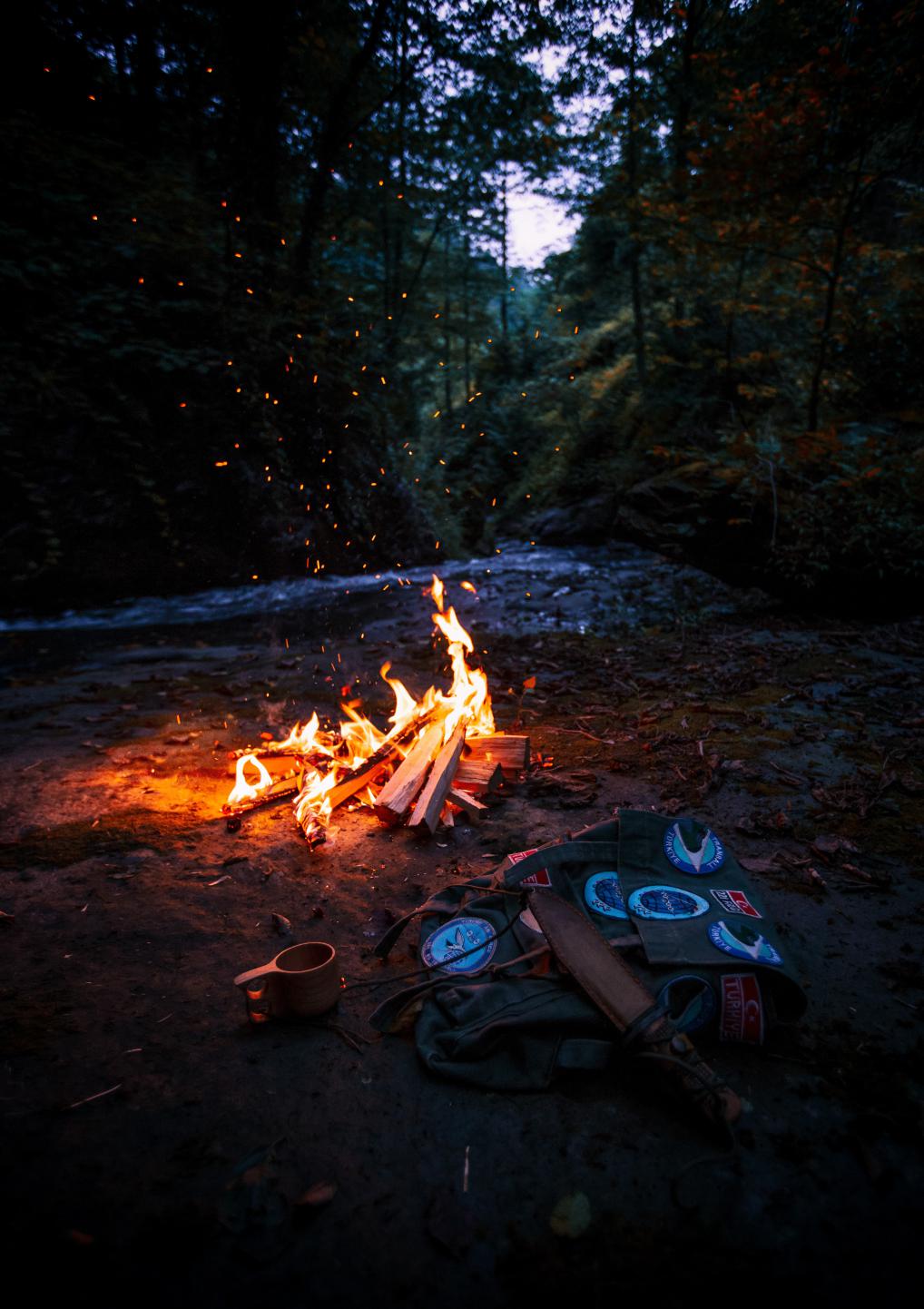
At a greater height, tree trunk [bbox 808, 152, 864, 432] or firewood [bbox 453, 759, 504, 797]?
tree trunk [bbox 808, 152, 864, 432]

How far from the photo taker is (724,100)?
35.1 ft

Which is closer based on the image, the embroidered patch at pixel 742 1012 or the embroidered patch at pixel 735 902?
the embroidered patch at pixel 742 1012

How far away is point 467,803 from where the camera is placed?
3934 millimetres

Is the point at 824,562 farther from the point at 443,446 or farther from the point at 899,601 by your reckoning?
the point at 443,446

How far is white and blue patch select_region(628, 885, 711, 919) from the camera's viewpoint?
2553 millimetres

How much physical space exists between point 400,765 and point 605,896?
1965 mm

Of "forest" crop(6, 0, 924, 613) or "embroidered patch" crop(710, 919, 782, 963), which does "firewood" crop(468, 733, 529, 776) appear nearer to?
"embroidered patch" crop(710, 919, 782, 963)

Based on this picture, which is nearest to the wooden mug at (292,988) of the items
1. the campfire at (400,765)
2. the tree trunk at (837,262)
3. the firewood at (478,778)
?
the campfire at (400,765)

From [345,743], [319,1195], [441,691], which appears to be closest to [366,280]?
[441,691]

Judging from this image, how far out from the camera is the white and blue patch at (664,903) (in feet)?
8.38

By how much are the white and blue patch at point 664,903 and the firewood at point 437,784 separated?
1.46 metres

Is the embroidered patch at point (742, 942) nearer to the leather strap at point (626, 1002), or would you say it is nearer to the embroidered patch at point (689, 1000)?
the embroidered patch at point (689, 1000)

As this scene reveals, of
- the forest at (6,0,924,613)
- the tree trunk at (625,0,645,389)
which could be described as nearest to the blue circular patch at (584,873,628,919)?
the forest at (6,0,924,613)

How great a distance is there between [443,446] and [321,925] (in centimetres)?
2453
